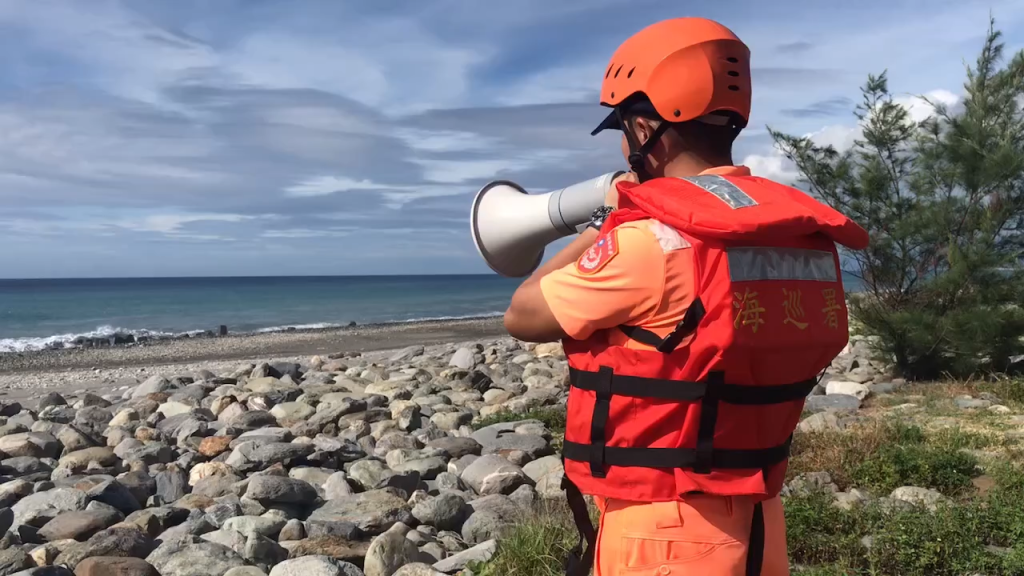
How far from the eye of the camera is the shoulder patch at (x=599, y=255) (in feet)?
6.46

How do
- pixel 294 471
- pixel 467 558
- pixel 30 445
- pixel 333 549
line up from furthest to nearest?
pixel 30 445 < pixel 294 471 < pixel 333 549 < pixel 467 558

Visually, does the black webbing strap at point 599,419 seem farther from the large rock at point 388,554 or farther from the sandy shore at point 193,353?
the sandy shore at point 193,353

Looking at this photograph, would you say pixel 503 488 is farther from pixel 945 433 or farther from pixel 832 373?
Result: pixel 832 373

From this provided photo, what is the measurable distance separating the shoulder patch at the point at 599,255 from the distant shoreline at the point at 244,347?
20.8m

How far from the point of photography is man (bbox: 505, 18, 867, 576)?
6.42 ft

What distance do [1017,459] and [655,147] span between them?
19.0 ft

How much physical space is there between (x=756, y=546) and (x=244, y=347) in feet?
83.5

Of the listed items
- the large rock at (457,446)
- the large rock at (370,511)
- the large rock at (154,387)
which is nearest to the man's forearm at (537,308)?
the large rock at (370,511)

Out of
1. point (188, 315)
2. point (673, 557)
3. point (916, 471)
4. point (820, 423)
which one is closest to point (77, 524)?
point (673, 557)

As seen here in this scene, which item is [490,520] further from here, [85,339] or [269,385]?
[85,339]

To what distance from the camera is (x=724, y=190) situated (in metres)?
2.02

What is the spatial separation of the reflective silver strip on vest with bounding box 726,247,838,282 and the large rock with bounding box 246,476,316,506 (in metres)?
4.85

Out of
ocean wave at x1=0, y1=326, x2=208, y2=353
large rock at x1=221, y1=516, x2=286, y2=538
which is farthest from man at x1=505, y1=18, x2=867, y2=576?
ocean wave at x1=0, y1=326, x2=208, y2=353

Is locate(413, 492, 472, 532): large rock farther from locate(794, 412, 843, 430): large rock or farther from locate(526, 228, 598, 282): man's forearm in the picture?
locate(526, 228, 598, 282): man's forearm
